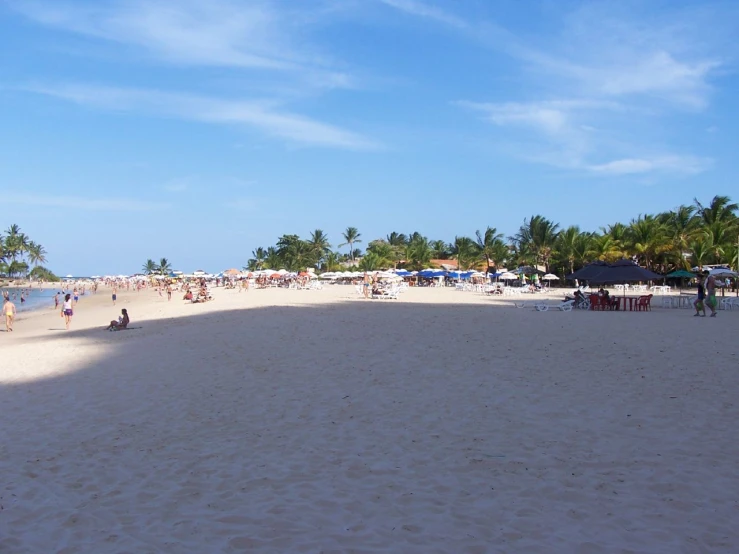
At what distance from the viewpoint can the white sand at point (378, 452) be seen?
347 cm

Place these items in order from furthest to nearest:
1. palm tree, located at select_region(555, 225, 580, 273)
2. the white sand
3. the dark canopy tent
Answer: palm tree, located at select_region(555, 225, 580, 273) < the dark canopy tent < the white sand

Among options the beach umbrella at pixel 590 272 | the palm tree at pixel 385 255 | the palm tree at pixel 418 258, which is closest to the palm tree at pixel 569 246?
the palm tree at pixel 418 258

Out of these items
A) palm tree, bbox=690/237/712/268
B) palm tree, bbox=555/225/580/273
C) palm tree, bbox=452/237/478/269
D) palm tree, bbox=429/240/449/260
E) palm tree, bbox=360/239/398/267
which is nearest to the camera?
palm tree, bbox=690/237/712/268

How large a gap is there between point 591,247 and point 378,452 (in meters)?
44.2

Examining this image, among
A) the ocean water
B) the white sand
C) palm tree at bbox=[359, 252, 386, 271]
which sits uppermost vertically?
palm tree at bbox=[359, 252, 386, 271]

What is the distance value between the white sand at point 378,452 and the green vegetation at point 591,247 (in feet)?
97.8

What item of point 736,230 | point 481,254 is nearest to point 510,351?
point 736,230

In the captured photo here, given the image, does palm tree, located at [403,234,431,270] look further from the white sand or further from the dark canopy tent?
the white sand

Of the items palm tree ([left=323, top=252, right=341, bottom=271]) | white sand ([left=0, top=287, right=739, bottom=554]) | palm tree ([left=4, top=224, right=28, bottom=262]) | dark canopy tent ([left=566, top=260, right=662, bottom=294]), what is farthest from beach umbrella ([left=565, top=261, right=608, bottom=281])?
palm tree ([left=4, top=224, right=28, bottom=262])

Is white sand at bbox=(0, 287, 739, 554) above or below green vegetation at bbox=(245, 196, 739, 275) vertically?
below

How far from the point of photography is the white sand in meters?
3.47

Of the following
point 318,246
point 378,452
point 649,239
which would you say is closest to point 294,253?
point 318,246

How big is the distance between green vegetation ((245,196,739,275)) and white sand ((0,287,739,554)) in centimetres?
2981

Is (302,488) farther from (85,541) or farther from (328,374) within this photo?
(328,374)
